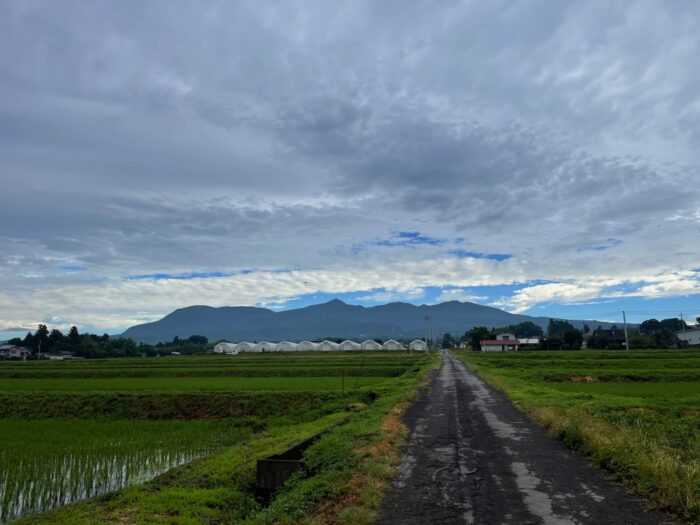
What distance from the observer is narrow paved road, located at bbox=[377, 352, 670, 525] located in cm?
805

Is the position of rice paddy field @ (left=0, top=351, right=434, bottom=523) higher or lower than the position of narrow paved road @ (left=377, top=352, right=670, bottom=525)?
lower

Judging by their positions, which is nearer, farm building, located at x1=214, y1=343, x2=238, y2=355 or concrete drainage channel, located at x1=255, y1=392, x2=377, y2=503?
concrete drainage channel, located at x1=255, y1=392, x2=377, y2=503

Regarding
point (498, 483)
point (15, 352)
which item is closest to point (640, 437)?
point (498, 483)

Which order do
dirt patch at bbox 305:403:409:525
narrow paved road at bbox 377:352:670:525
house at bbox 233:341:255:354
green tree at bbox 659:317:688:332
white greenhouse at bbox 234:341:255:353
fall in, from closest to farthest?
narrow paved road at bbox 377:352:670:525 → dirt patch at bbox 305:403:409:525 → house at bbox 233:341:255:354 → white greenhouse at bbox 234:341:255:353 → green tree at bbox 659:317:688:332

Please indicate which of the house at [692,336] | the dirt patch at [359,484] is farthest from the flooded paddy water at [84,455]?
the house at [692,336]

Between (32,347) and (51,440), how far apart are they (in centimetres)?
16252

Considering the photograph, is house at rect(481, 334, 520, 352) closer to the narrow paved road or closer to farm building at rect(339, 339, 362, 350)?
farm building at rect(339, 339, 362, 350)

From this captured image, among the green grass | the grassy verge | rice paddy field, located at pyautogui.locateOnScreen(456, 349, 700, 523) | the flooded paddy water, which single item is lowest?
the flooded paddy water

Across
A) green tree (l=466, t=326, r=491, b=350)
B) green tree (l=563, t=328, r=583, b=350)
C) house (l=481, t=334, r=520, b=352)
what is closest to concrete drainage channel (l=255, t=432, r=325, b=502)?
green tree (l=563, t=328, r=583, b=350)

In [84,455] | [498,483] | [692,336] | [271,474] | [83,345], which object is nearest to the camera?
[498,483]

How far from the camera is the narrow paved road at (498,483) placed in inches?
317

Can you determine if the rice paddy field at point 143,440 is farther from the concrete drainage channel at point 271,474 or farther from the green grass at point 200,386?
the green grass at point 200,386

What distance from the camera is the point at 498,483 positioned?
993cm

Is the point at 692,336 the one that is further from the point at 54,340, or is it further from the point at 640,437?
the point at 54,340
